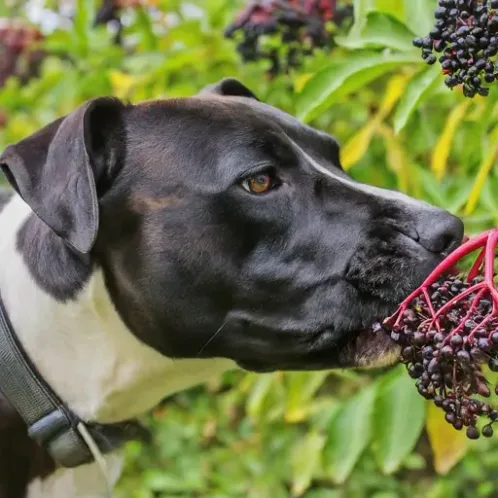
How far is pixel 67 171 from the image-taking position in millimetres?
1594

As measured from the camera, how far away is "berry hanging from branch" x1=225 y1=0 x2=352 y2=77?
84.7 inches

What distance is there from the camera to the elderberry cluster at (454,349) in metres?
1.14

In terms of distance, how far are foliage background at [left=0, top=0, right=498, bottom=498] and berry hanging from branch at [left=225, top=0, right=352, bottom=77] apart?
50 mm

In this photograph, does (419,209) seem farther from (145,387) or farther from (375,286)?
(145,387)

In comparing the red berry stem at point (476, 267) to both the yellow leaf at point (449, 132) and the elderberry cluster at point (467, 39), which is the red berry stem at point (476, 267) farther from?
the yellow leaf at point (449, 132)

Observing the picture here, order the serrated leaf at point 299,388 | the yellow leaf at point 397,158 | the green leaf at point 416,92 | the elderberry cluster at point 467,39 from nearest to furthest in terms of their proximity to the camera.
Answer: the elderberry cluster at point 467,39
the green leaf at point 416,92
the yellow leaf at point 397,158
the serrated leaf at point 299,388

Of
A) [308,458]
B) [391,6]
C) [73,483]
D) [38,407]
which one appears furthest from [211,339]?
[308,458]

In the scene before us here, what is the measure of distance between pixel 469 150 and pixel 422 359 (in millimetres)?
922

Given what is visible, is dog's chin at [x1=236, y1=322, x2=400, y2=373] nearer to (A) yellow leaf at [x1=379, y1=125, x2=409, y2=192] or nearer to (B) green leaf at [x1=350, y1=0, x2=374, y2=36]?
(B) green leaf at [x1=350, y1=0, x2=374, y2=36]

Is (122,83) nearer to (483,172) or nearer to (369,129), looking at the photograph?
(369,129)

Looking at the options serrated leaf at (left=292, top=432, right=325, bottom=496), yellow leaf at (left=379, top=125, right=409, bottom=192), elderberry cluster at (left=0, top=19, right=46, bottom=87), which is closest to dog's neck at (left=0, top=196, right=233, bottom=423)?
yellow leaf at (left=379, top=125, right=409, bottom=192)

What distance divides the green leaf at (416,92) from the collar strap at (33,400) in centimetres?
84

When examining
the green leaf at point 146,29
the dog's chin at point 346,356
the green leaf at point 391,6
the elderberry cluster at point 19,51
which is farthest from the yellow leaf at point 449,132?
the elderberry cluster at point 19,51

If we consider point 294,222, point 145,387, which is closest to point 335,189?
point 294,222
